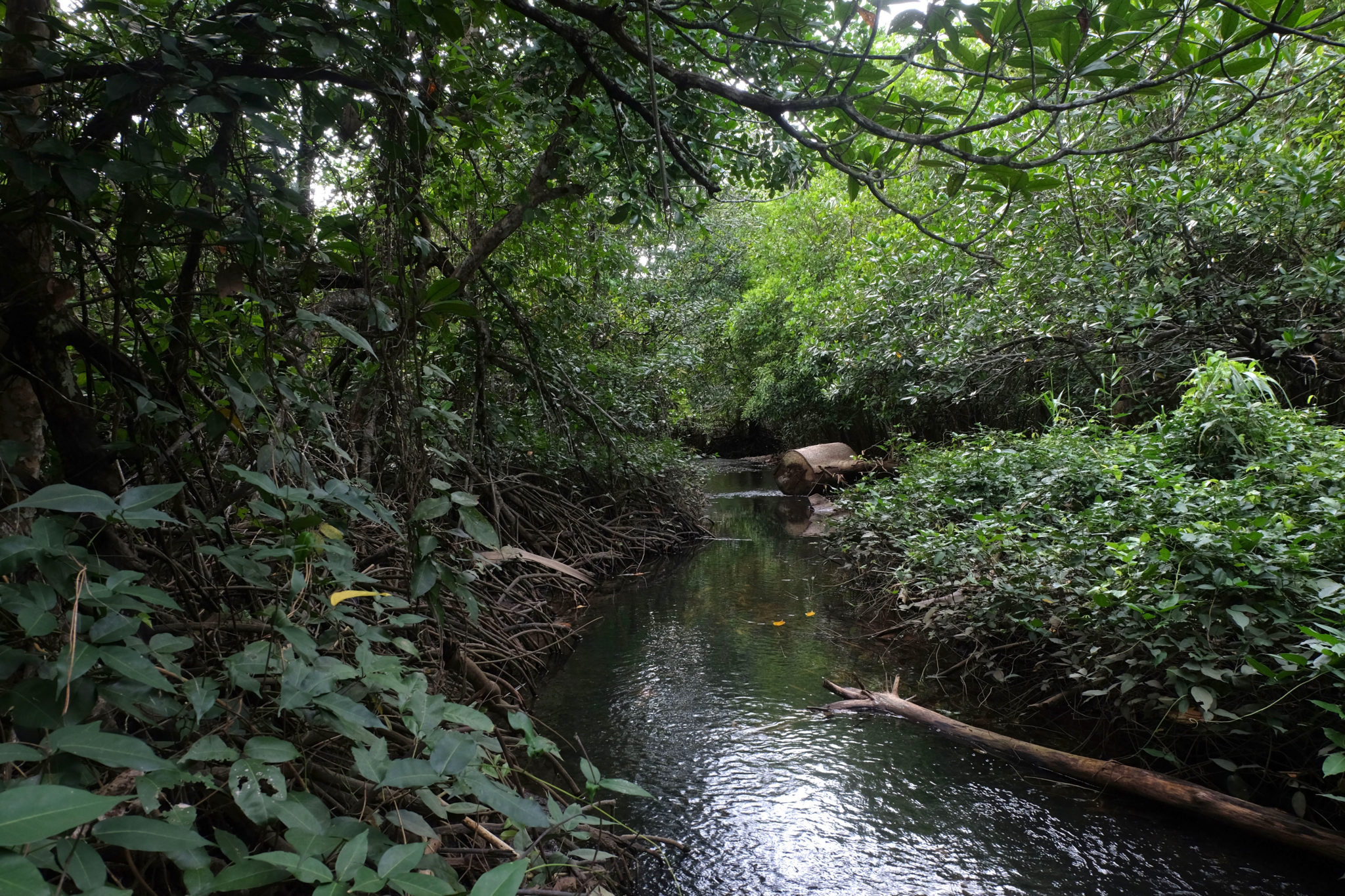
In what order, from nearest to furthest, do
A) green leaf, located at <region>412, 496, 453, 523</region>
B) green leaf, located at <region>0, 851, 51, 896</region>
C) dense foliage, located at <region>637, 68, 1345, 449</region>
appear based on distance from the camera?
green leaf, located at <region>0, 851, 51, 896</region>, green leaf, located at <region>412, 496, 453, 523</region>, dense foliage, located at <region>637, 68, 1345, 449</region>

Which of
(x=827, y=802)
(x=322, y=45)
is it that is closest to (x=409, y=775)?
(x=322, y=45)

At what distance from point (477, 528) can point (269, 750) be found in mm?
557

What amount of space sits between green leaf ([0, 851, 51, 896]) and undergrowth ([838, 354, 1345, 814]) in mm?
2833

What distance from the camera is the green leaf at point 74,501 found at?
1017 mm

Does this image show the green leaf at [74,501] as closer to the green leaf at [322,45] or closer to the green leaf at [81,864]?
the green leaf at [81,864]

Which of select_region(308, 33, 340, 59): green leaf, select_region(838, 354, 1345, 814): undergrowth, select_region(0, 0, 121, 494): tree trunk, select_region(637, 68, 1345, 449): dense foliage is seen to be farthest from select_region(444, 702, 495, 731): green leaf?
select_region(637, 68, 1345, 449): dense foliage

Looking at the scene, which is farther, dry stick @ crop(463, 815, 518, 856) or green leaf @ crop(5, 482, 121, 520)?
dry stick @ crop(463, 815, 518, 856)

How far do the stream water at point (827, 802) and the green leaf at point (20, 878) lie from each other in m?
2.06

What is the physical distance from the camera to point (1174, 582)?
279cm

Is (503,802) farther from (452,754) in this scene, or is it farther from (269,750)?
(269,750)

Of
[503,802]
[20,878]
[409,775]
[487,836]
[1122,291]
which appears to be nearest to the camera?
[20,878]

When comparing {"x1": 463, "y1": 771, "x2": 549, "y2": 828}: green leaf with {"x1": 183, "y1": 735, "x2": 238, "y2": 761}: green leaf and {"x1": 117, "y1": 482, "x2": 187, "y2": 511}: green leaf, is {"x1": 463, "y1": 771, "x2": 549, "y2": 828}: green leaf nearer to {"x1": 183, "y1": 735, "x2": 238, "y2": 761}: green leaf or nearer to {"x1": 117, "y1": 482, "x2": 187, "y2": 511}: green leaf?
{"x1": 183, "y1": 735, "x2": 238, "y2": 761}: green leaf

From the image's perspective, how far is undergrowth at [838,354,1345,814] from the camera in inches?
95.6

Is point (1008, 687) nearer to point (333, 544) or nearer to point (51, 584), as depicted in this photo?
point (333, 544)
